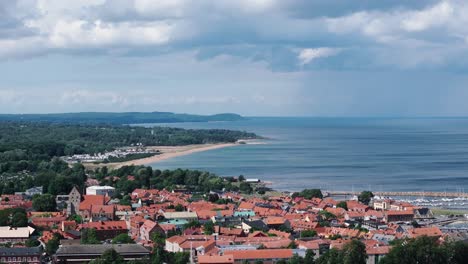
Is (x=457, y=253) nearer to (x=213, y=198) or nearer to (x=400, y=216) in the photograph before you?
(x=400, y=216)

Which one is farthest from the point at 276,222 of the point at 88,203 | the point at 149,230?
the point at 88,203

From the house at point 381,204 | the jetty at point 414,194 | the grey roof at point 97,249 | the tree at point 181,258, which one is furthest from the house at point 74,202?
the jetty at point 414,194

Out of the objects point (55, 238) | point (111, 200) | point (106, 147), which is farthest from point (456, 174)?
point (106, 147)

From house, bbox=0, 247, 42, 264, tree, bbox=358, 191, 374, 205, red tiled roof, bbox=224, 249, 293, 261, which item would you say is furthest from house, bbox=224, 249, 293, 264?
tree, bbox=358, 191, 374, 205

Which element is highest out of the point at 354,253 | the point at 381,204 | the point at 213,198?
the point at 354,253

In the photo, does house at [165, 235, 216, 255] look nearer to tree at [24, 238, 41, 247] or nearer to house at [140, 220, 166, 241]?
house at [140, 220, 166, 241]
